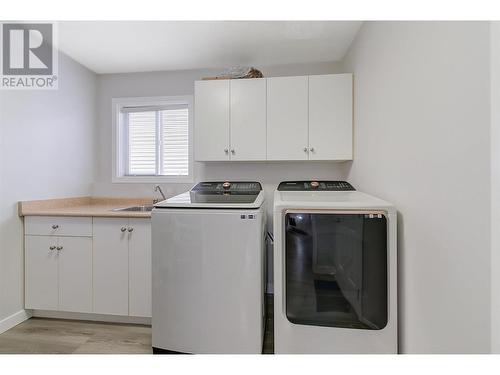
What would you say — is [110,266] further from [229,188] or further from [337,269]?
[337,269]

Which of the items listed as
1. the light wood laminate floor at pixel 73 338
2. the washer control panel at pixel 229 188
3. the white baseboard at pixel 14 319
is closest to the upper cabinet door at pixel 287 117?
the washer control panel at pixel 229 188

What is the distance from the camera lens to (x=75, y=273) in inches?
76.3

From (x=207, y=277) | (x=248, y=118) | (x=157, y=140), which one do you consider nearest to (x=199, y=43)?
(x=248, y=118)

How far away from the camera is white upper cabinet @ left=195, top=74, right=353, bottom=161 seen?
81.2 inches

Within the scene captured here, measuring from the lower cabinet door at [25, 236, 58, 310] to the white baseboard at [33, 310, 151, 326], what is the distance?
→ 0.35 feet

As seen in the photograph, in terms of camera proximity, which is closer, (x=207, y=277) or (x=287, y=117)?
(x=207, y=277)

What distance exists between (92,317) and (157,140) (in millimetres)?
1786

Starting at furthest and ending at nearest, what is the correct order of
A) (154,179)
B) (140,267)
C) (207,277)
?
(154,179), (140,267), (207,277)

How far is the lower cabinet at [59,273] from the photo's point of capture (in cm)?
193

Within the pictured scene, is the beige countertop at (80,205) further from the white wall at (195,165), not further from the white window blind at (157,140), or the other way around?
the white window blind at (157,140)

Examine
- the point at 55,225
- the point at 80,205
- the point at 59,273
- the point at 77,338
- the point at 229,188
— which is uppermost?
the point at 229,188

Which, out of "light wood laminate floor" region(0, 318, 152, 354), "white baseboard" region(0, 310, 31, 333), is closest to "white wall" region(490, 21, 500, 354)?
"light wood laminate floor" region(0, 318, 152, 354)
